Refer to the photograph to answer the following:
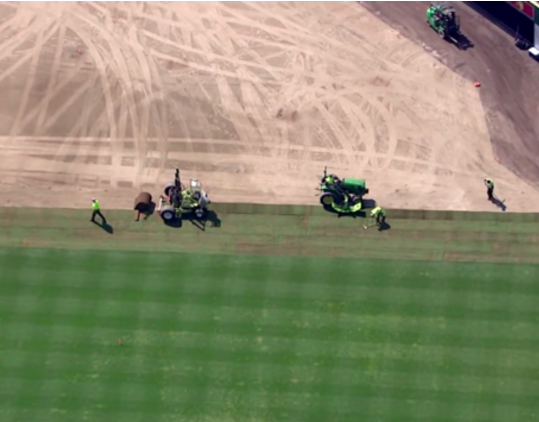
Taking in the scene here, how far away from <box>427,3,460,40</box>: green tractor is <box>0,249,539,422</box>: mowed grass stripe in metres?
17.8

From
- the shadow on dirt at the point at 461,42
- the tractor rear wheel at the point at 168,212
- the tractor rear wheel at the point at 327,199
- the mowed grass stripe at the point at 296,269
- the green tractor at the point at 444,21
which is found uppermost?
the green tractor at the point at 444,21

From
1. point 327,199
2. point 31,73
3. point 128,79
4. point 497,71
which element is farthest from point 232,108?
point 497,71

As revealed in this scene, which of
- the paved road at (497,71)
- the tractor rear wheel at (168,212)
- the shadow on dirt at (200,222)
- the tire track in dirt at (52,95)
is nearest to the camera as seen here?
the tractor rear wheel at (168,212)

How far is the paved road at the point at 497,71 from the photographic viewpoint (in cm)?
4900

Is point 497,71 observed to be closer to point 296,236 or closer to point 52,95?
point 296,236

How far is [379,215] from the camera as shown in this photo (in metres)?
46.1

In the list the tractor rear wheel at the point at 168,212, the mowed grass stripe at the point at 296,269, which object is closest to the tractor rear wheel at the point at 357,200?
the mowed grass stripe at the point at 296,269

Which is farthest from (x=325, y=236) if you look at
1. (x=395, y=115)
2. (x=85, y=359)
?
(x=85, y=359)

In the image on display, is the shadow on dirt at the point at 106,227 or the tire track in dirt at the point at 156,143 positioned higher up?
the tire track in dirt at the point at 156,143

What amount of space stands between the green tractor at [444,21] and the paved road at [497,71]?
1.61 feet

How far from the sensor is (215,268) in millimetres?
44438

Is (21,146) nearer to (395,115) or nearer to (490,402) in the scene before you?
(395,115)

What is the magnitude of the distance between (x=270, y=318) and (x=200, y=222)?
7466mm

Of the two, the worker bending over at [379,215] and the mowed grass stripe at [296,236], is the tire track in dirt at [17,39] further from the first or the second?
the worker bending over at [379,215]
